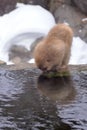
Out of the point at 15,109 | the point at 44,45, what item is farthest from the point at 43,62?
the point at 15,109

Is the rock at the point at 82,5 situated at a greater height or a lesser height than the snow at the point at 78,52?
greater

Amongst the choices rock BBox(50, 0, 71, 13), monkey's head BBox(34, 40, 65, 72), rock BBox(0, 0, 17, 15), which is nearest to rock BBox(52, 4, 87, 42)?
rock BBox(50, 0, 71, 13)

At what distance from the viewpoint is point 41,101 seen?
5102mm

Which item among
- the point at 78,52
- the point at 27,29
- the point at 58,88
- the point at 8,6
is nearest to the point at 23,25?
the point at 27,29

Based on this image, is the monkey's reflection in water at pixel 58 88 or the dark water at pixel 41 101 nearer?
the dark water at pixel 41 101

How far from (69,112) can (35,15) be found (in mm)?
9476

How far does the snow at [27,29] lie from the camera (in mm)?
12922

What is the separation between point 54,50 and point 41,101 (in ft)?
3.71

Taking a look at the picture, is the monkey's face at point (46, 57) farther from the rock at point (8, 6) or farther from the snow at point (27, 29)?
the rock at point (8, 6)

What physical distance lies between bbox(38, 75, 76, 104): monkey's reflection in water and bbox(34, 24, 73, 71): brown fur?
0.20 metres

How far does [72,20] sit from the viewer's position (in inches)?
544

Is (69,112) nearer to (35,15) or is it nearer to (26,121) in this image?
(26,121)

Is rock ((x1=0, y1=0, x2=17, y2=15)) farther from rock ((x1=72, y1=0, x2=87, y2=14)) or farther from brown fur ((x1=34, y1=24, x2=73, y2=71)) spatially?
brown fur ((x1=34, y1=24, x2=73, y2=71))

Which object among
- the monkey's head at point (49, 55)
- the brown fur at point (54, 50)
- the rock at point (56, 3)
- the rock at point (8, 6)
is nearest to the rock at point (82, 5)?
the rock at point (56, 3)
